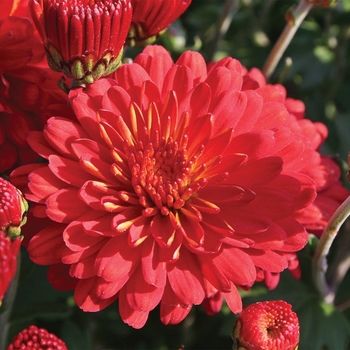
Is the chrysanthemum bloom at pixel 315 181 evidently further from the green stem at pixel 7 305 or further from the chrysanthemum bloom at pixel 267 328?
the green stem at pixel 7 305

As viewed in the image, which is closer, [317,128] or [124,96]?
[124,96]

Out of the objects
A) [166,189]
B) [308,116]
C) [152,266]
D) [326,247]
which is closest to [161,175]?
[166,189]

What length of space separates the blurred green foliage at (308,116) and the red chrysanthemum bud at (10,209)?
26 cm

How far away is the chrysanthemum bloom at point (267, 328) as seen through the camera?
0.64 meters

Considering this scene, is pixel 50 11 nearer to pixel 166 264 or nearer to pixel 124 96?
pixel 124 96

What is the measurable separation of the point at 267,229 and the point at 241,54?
71 cm

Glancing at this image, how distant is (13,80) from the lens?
77cm

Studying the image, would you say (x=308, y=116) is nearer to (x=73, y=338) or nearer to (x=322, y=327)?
(x=322, y=327)

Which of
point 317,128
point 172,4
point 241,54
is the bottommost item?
point 241,54

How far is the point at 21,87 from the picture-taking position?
754 mm

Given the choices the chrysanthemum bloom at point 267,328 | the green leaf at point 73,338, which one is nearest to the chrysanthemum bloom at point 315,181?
the chrysanthemum bloom at point 267,328

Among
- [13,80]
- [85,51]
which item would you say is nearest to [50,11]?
[85,51]

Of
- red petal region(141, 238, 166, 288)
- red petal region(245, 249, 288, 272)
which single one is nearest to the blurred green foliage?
red petal region(245, 249, 288, 272)

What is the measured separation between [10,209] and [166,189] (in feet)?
0.65
